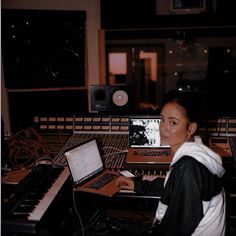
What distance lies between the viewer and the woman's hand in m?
1.93

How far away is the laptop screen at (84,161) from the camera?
6.52 feet

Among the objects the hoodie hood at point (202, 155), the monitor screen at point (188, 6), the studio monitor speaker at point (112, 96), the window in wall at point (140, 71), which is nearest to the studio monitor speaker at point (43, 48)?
the studio monitor speaker at point (112, 96)

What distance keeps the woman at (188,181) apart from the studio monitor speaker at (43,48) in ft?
5.93

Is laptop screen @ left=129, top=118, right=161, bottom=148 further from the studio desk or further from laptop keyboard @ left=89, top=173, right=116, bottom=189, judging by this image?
laptop keyboard @ left=89, top=173, right=116, bottom=189

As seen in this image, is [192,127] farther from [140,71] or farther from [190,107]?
[140,71]

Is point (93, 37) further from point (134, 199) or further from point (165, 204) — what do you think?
point (165, 204)

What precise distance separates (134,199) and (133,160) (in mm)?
312

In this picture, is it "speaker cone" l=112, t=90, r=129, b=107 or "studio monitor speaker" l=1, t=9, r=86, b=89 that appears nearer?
"speaker cone" l=112, t=90, r=129, b=107

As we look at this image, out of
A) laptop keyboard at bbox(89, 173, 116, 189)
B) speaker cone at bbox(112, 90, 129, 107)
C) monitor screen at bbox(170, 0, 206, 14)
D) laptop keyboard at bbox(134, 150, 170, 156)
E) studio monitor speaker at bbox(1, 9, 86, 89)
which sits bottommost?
laptop keyboard at bbox(89, 173, 116, 189)

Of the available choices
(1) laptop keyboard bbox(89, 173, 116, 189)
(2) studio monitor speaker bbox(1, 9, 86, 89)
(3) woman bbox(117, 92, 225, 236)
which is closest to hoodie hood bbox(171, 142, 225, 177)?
(3) woman bbox(117, 92, 225, 236)

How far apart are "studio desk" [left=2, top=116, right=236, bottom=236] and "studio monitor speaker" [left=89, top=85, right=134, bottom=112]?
11cm

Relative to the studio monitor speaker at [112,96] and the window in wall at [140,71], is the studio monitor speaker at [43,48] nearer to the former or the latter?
the studio monitor speaker at [112,96]

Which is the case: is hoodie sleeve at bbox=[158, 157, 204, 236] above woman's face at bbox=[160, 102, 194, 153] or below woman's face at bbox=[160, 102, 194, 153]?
below

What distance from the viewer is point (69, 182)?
6.69 ft
